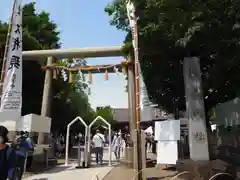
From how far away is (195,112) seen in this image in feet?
31.0

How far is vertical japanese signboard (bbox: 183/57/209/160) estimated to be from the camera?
30.2 feet

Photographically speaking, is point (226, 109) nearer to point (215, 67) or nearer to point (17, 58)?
point (215, 67)

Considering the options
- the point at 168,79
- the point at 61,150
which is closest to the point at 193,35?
the point at 168,79

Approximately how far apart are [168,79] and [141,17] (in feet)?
11.8

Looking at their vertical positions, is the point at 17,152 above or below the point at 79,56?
below

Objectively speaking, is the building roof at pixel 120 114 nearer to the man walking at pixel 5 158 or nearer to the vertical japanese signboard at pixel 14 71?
the vertical japanese signboard at pixel 14 71

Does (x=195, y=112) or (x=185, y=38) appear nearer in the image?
(x=185, y=38)

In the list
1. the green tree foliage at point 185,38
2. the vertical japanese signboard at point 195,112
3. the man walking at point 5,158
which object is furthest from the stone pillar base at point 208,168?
the man walking at point 5,158

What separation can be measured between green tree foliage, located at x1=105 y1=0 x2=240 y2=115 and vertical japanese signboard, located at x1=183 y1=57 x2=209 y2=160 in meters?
0.49

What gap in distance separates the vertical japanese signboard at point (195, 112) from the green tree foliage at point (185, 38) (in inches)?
19.4

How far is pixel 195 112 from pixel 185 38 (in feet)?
9.56

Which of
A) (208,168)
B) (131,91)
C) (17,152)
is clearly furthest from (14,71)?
(131,91)

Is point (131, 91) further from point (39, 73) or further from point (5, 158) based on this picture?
point (5, 158)

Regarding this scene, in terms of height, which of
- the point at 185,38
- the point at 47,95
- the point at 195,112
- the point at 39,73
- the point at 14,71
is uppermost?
the point at 39,73
